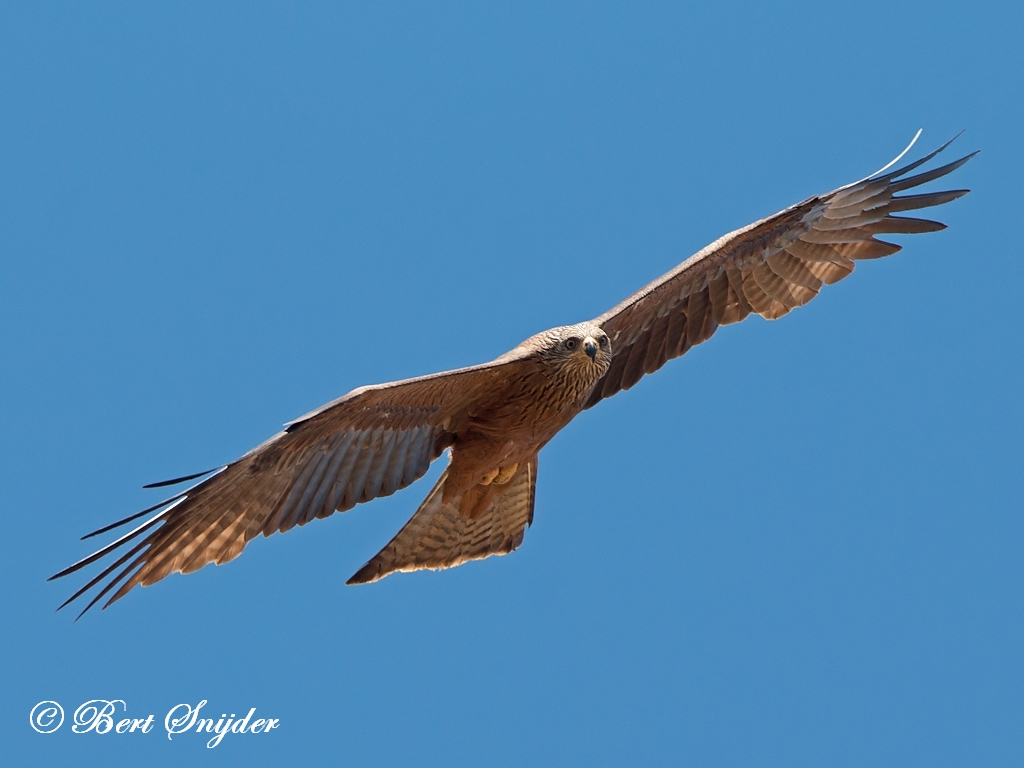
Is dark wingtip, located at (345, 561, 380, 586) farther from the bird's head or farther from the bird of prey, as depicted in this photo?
the bird's head

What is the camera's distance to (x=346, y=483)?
30.9 ft

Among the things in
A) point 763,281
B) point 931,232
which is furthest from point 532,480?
point 931,232

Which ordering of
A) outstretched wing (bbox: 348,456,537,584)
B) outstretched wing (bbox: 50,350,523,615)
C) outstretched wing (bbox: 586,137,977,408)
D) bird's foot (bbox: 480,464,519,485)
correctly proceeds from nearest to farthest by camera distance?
1. outstretched wing (bbox: 50,350,523,615)
2. bird's foot (bbox: 480,464,519,485)
3. outstretched wing (bbox: 348,456,537,584)
4. outstretched wing (bbox: 586,137,977,408)

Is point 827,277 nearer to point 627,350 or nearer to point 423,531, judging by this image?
point 627,350

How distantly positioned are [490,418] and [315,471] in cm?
114

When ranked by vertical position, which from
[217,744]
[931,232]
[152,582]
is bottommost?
[217,744]

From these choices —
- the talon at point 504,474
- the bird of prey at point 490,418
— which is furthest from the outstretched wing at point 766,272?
the talon at point 504,474

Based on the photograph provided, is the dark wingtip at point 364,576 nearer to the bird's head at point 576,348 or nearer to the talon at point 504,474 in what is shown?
the talon at point 504,474

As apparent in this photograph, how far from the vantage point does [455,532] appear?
1017 cm

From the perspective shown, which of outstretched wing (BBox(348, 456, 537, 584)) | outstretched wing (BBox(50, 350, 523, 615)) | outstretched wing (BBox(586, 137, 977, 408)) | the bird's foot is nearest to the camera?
outstretched wing (BBox(50, 350, 523, 615))

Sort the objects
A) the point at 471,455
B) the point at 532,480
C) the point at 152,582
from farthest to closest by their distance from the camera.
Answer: the point at 532,480 < the point at 471,455 < the point at 152,582

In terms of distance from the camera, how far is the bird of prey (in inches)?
360

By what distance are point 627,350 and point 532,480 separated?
46.2 inches

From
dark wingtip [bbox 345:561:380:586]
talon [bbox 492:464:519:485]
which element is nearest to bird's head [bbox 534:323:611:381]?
talon [bbox 492:464:519:485]
